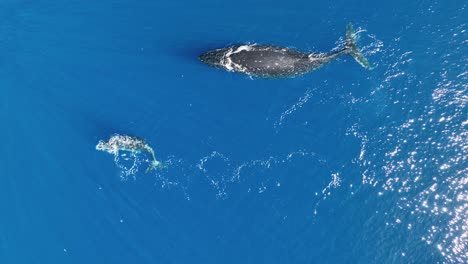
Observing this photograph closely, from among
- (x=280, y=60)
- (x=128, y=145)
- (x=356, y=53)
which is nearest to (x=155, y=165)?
(x=128, y=145)

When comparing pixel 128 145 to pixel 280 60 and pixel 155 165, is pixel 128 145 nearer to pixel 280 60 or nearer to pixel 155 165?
pixel 155 165

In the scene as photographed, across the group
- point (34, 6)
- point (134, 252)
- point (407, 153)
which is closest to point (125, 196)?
point (134, 252)

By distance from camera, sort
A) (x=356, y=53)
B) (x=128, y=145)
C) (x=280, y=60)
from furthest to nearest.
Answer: (x=128, y=145)
(x=356, y=53)
(x=280, y=60)

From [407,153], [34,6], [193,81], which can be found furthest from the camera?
[34,6]

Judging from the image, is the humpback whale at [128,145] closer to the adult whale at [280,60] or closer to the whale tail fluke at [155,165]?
the whale tail fluke at [155,165]

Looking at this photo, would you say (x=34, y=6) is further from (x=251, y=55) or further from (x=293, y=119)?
(x=293, y=119)

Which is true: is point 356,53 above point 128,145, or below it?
above

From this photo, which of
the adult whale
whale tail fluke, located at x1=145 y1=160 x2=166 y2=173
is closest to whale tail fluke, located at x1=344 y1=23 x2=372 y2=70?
the adult whale

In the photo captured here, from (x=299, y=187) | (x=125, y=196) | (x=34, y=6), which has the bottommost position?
→ (x=125, y=196)
